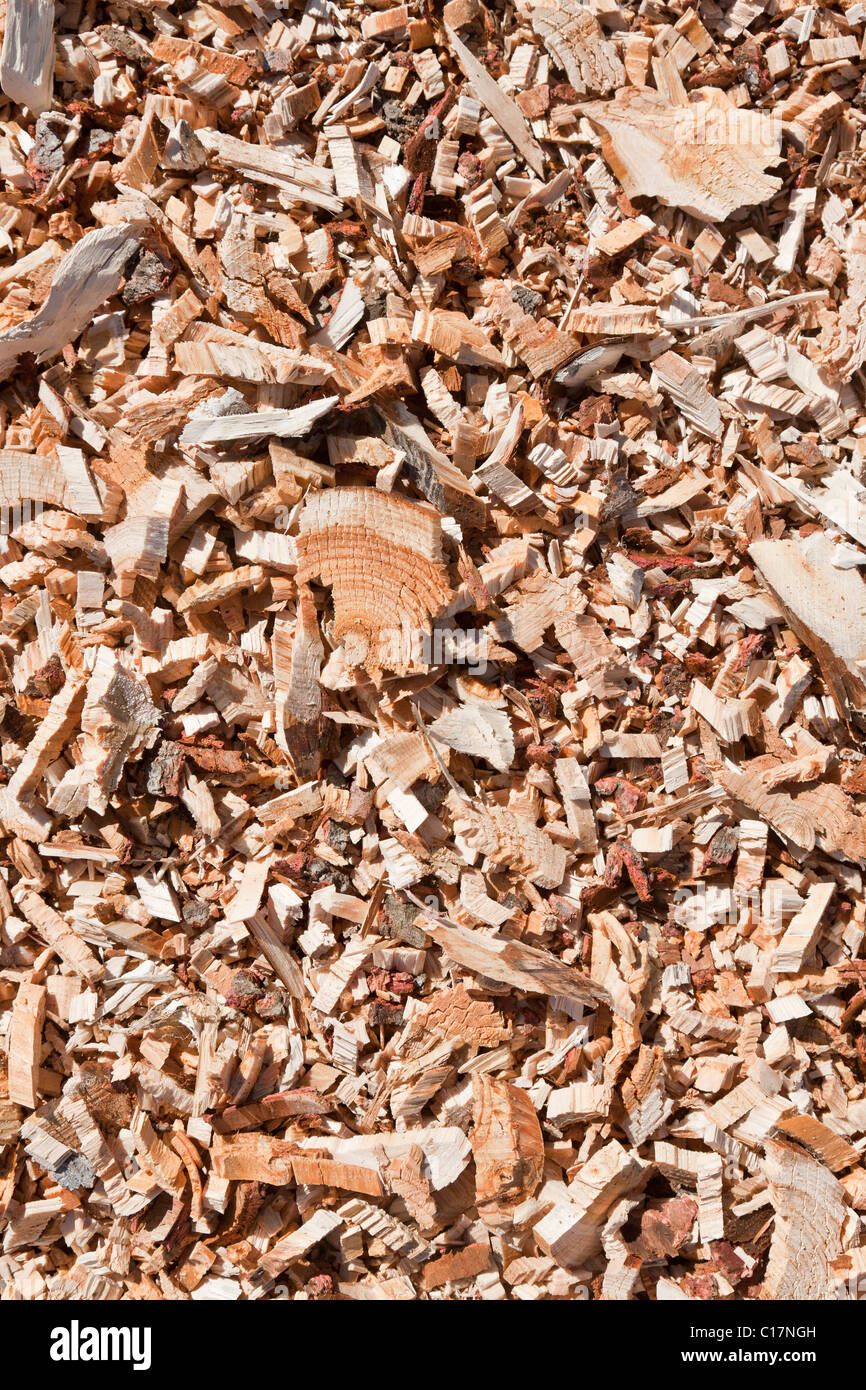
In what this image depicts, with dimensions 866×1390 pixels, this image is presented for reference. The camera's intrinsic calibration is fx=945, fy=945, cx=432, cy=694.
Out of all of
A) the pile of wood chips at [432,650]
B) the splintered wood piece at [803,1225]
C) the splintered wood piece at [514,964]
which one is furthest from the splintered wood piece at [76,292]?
the splintered wood piece at [803,1225]

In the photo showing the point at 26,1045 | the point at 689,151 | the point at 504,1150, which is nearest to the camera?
the point at 504,1150

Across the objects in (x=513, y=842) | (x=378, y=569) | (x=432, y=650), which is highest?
(x=378, y=569)

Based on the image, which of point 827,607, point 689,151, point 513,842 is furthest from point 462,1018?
point 689,151

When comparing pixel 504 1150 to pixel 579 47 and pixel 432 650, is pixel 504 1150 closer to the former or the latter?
pixel 432 650

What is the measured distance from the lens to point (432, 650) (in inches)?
70.1

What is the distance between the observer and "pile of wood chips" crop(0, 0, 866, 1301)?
176 centimetres

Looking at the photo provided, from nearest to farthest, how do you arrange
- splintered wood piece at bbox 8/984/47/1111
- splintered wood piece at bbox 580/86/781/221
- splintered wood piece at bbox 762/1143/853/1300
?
splintered wood piece at bbox 762/1143/853/1300, splintered wood piece at bbox 8/984/47/1111, splintered wood piece at bbox 580/86/781/221

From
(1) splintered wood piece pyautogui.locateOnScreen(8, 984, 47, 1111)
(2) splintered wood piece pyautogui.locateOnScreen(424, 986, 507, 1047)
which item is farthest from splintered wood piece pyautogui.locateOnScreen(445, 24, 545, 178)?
(1) splintered wood piece pyautogui.locateOnScreen(8, 984, 47, 1111)

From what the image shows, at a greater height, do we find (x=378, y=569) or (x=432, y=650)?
(x=378, y=569)

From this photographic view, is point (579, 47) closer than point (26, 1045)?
No

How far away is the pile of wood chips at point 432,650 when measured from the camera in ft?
5.77

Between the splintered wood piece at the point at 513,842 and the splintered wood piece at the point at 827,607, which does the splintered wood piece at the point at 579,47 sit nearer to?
the splintered wood piece at the point at 827,607

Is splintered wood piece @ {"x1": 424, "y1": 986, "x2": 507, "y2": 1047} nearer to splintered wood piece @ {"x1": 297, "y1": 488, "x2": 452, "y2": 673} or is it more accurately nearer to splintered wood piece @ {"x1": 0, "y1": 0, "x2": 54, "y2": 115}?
splintered wood piece @ {"x1": 297, "y1": 488, "x2": 452, "y2": 673}

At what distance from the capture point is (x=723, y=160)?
196cm
